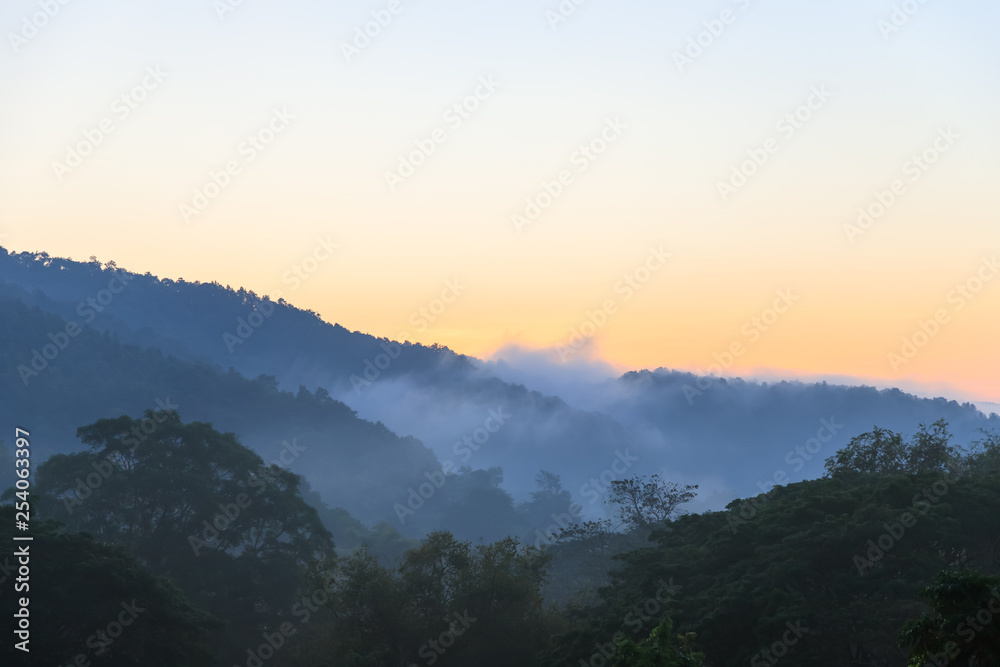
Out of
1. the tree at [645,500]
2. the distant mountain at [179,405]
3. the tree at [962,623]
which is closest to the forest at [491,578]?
the tree at [962,623]

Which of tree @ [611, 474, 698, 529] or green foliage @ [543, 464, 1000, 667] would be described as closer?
green foliage @ [543, 464, 1000, 667]

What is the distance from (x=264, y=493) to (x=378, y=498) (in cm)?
7931

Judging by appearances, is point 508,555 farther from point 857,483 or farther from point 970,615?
point 970,615

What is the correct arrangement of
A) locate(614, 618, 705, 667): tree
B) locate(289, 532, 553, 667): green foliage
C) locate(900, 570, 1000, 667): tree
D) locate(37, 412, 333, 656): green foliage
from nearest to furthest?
1. locate(900, 570, 1000, 667): tree
2. locate(614, 618, 705, 667): tree
3. locate(289, 532, 553, 667): green foliage
4. locate(37, 412, 333, 656): green foliage

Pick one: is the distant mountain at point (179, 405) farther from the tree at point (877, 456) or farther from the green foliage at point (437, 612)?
the tree at point (877, 456)

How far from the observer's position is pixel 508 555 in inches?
1262

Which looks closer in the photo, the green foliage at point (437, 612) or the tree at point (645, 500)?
the green foliage at point (437, 612)

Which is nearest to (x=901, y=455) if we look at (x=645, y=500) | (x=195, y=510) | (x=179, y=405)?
(x=645, y=500)

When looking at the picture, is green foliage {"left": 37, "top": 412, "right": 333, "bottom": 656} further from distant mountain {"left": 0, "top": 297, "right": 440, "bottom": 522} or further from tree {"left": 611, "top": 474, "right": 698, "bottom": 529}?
distant mountain {"left": 0, "top": 297, "right": 440, "bottom": 522}

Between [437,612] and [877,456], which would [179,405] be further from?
[877,456]

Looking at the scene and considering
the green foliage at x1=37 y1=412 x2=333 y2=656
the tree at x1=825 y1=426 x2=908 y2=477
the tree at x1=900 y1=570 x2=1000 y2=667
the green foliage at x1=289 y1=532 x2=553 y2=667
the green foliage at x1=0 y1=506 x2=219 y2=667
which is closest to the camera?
the tree at x1=900 y1=570 x2=1000 y2=667

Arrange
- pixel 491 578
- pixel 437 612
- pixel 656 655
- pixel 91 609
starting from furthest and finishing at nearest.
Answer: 1. pixel 437 612
2. pixel 491 578
3. pixel 91 609
4. pixel 656 655

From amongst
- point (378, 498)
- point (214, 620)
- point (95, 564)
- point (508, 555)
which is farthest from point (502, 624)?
point (378, 498)

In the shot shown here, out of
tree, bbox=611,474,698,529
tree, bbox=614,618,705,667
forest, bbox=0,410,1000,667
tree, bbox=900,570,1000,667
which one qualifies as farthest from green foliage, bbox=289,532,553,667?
tree, bbox=611,474,698,529
